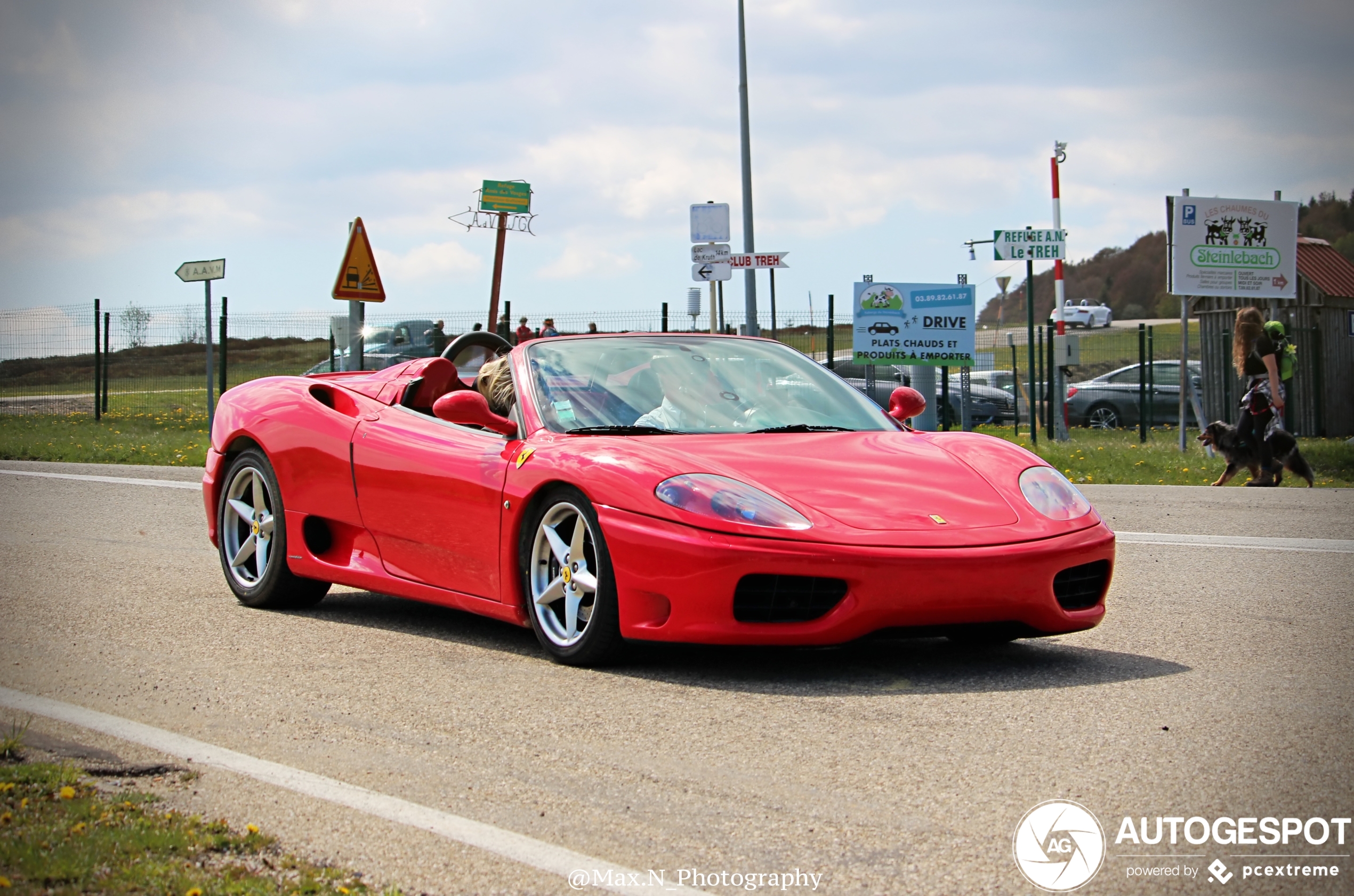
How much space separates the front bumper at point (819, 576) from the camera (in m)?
4.44

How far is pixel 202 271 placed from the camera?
18016 millimetres

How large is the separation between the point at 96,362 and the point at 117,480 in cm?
1197

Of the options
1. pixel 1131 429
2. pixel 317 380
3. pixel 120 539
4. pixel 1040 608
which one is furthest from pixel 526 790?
pixel 1131 429

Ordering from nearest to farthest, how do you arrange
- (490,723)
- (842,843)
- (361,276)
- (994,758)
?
(842,843) < (994,758) < (490,723) < (361,276)

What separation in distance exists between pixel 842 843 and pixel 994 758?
2.57 ft

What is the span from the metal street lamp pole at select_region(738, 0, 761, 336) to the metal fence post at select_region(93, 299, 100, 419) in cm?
1082

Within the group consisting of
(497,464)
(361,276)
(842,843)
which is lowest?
(842,843)

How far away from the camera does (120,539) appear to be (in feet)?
29.2

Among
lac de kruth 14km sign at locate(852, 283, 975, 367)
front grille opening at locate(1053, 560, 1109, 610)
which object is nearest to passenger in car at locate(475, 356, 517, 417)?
front grille opening at locate(1053, 560, 1109, 610)

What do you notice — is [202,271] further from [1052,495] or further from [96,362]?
[1052,495]

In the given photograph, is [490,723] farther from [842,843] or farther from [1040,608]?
[1040,608]

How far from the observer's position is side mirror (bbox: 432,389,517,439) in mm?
5277

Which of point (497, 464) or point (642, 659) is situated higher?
point (497, 464)

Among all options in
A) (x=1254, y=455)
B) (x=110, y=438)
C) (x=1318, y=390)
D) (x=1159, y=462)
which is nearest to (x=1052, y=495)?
(x=1254, y=455)
